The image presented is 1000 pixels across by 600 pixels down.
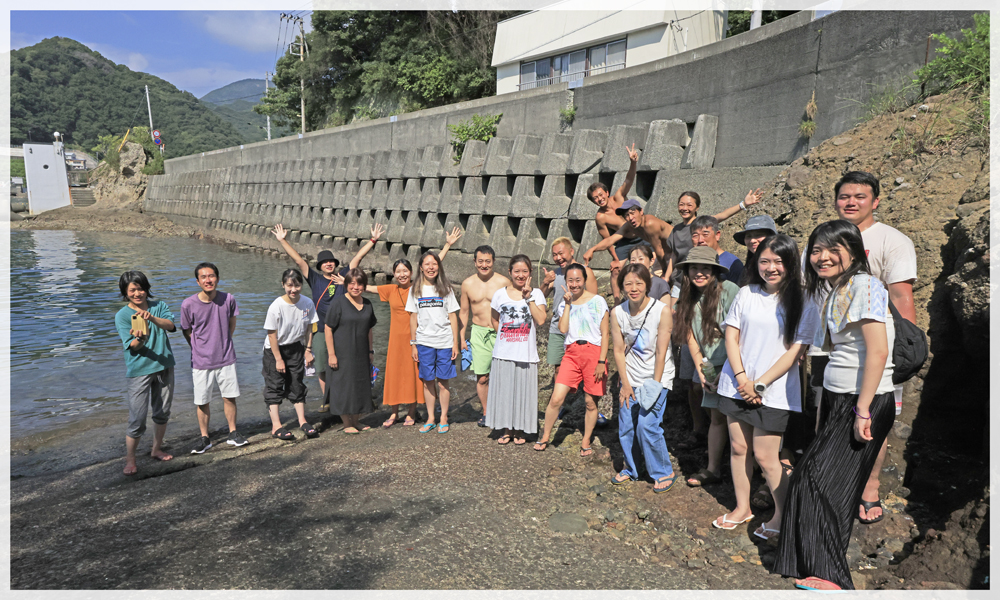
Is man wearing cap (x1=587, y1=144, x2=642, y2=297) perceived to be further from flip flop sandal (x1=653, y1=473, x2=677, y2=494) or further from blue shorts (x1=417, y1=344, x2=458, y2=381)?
flip flop sandal (x1=653, y1=473, x2=677, y2=494)

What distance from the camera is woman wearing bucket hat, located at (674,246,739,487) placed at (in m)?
4.81

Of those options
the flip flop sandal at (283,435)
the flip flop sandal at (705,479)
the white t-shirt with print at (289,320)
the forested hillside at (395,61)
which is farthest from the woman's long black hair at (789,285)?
the forested hillside at (395,61)

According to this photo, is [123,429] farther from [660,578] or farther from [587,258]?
[660,578]

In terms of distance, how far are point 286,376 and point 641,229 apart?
4435 mm

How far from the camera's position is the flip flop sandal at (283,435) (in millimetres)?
6801

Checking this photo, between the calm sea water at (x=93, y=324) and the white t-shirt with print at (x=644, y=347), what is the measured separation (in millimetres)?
5271

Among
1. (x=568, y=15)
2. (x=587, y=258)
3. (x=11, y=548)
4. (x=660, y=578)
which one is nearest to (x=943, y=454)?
(x=660, y=578)

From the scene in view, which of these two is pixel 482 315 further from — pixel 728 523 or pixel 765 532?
pixel 765 532

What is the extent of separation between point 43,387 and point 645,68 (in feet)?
38.7

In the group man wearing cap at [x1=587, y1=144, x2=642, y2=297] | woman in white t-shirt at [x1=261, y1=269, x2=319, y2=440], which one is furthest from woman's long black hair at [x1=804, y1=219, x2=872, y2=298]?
Result: woman in white t-shirt at [x1=261, y1=269, x2=319, y2=440]

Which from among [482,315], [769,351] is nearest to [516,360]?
[482,315]

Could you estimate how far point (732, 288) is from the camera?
4934mm

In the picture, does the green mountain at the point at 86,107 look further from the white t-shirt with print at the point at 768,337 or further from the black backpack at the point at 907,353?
the black backpack at the point at 907,353

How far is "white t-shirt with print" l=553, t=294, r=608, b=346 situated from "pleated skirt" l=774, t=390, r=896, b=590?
2.31 metres
